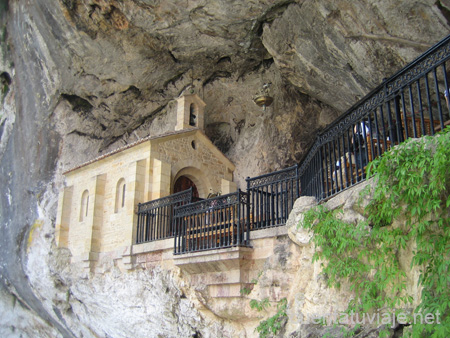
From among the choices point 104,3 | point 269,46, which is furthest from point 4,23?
point 269,46

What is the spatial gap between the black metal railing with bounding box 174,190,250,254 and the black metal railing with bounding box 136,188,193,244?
85 cm

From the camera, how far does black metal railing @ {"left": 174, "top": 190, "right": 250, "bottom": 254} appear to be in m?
8.44

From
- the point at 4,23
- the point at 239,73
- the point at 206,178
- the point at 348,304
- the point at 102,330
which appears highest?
the point at 4,23

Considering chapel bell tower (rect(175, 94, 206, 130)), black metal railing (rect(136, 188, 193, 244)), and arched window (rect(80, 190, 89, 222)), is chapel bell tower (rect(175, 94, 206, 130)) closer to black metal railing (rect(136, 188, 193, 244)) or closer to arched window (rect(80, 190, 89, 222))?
arched window (rect(80, 190, 89, 222))

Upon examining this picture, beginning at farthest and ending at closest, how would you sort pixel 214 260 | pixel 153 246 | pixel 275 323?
1. pixel 153 246
2. pixel 214 260
3. pixel 275 323

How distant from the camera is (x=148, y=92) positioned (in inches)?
651

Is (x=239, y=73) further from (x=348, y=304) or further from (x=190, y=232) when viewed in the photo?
(x=348, y=304)

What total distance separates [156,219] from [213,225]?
2.83m

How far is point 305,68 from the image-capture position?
37.8ft

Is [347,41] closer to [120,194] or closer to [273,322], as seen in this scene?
[273,322]

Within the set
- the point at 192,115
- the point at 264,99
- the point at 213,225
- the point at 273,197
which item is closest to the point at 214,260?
the point at 213,225

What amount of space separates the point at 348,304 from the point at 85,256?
30.8ft

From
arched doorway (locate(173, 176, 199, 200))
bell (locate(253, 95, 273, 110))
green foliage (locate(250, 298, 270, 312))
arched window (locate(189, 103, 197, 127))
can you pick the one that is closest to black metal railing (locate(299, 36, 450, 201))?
green foliage (locate(250, 298, 270, 312))

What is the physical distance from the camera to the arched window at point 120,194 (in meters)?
12.9
